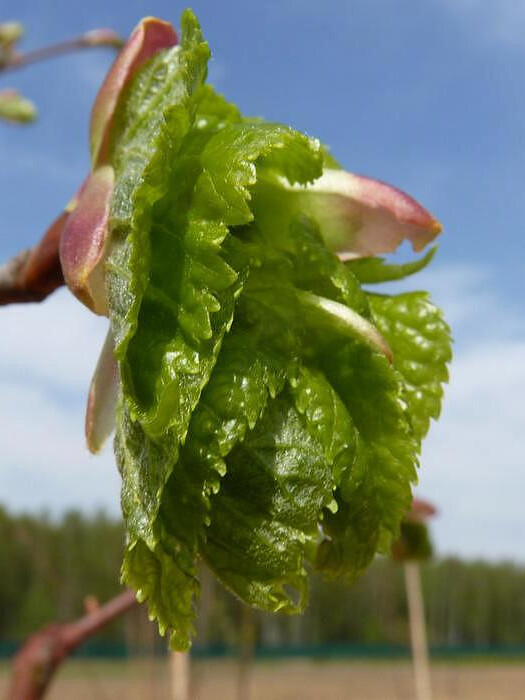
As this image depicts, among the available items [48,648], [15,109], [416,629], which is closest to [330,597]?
[416,629]

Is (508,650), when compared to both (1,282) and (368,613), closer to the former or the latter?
(368,613)

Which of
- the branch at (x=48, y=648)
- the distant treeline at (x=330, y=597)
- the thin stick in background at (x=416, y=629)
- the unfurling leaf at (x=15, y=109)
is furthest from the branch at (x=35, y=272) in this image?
the distant treeline at (x=330, y=597)

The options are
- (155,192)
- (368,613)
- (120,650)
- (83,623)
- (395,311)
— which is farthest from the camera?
(368,613)

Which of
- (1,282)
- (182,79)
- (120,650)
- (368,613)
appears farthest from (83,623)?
(368,613)

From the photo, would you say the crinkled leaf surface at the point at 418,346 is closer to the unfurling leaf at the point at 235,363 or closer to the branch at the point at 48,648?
the unfurling leaf at the point at 235,363

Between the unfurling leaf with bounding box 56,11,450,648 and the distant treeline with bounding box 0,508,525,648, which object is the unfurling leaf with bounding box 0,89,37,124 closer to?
the unfurling leaf with bounding box 56,11,450,648

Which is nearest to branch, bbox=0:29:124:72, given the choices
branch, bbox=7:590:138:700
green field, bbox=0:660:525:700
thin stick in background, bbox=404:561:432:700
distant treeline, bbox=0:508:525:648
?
branch, bbox=7:590:138:700
